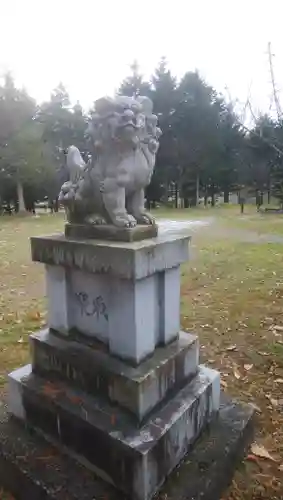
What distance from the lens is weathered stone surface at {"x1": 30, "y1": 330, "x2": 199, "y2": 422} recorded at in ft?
6.15

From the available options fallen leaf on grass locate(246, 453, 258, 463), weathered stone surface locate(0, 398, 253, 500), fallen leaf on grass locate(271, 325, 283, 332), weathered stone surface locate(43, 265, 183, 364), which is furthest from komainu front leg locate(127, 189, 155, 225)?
fallen leaf on grass locate(271, 325, 283, 332)

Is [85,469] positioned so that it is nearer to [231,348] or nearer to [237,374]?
[237,374]

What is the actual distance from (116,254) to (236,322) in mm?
2854

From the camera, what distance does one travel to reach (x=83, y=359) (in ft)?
6.68

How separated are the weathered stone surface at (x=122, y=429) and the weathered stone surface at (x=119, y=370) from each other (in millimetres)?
59

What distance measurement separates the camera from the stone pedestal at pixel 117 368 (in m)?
1.81

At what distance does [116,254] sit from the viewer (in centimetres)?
178

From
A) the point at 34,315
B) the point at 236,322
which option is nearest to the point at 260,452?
the point at 236,322

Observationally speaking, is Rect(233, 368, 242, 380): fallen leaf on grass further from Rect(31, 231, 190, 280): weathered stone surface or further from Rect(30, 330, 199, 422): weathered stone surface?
Rect(31, 231, 190, 280): weathered stone surface

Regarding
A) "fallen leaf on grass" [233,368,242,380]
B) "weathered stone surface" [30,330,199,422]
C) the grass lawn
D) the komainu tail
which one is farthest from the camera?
"fallen leaf on grass" [233,368,242,380]

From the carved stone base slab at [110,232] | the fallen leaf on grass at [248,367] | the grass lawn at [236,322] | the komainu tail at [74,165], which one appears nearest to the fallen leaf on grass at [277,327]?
the grass lawn at [236,322]

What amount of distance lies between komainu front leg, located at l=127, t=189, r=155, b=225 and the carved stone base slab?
0.24 ft

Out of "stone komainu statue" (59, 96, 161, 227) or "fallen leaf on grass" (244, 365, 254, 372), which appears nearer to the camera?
"stone komainu statue" (59, 96, 161, 227)

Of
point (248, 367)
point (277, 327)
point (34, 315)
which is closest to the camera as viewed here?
point (248, 367)
